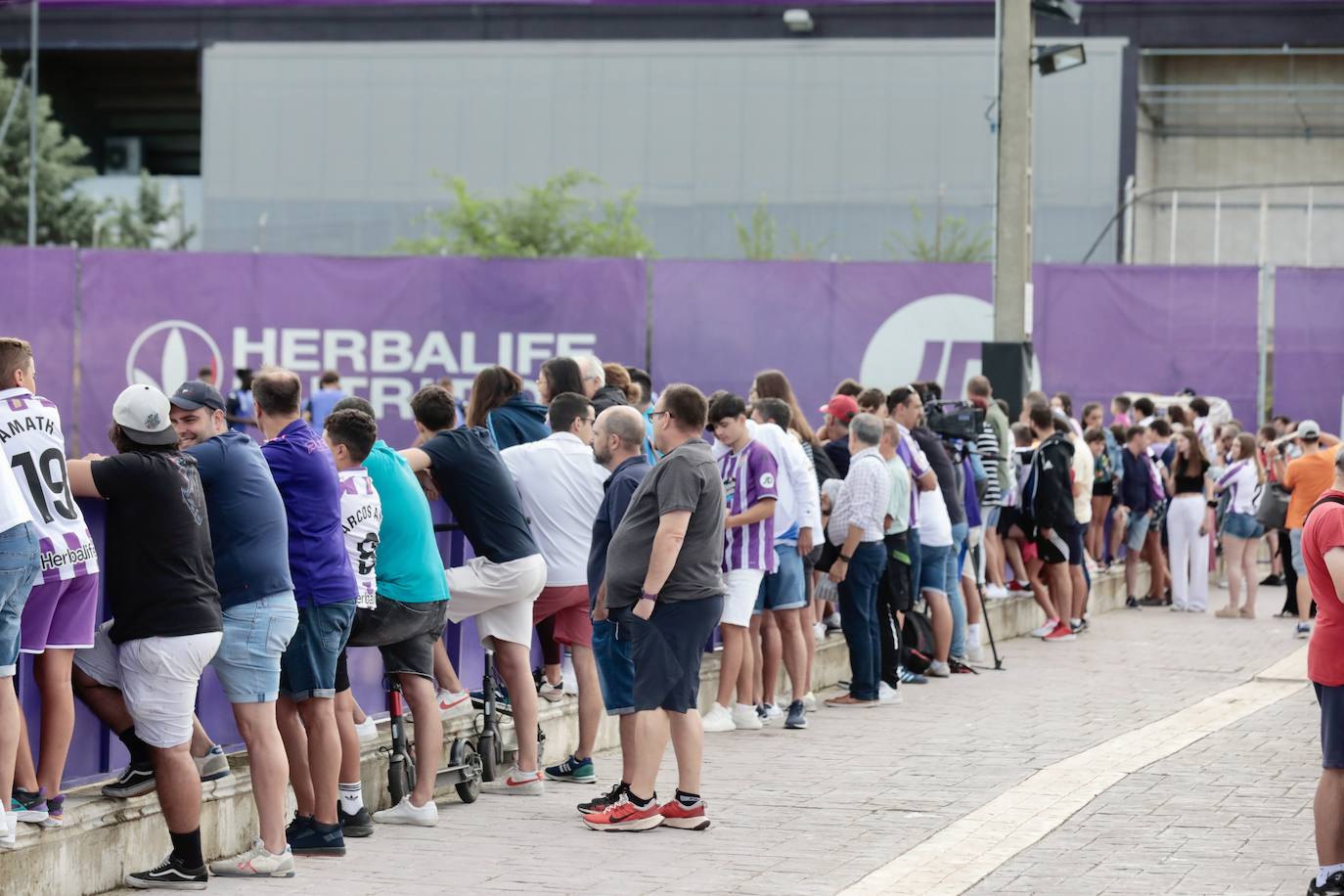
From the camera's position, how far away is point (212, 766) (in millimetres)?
7336

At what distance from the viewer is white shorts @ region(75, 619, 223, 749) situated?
661cm

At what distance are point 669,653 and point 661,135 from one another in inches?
1426

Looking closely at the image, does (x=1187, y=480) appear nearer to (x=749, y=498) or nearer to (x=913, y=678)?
(x=913, y=678)

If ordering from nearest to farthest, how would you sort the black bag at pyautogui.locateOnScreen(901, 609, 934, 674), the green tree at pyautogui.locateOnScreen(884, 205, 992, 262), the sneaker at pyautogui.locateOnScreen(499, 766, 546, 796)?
the sneaker at pyautogui.locateOnScreen(499, 766, 546, 796), the black bag at pyautogui.locateOnScreen(901, 609, 934, 674), the green tree at pyautogui.locateOnScreen(884, 205, 992, 262)

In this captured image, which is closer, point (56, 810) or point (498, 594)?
point (56, 810)

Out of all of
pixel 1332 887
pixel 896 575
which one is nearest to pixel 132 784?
pixel 1332 887

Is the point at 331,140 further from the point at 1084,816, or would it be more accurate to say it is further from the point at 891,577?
the point at 1084,816

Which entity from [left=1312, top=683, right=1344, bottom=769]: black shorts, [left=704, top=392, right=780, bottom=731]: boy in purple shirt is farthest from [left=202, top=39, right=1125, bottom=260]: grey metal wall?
[left=1312, top=683, right=1344, bottom=769]: black shorts

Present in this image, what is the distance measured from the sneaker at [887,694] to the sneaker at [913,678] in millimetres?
726

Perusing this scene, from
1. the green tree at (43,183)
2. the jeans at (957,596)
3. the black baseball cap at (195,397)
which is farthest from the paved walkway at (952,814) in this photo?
the green tree at (43,183)

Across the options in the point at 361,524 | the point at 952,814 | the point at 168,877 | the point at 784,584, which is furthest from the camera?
the point at 784,584

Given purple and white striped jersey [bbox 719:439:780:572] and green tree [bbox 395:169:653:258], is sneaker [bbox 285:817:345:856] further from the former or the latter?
green tree [bbox 395:169:653:258]

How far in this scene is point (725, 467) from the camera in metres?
10.4

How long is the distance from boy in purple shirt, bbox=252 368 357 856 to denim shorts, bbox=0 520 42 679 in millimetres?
1252
